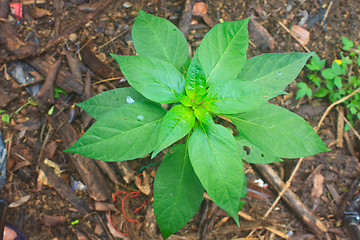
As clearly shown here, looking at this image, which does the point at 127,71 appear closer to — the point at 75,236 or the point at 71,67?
the point at 71,67

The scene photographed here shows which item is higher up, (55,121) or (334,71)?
(334,71)

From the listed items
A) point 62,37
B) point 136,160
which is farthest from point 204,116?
point 62,37

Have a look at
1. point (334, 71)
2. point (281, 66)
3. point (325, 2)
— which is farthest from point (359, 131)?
point (281, 66)

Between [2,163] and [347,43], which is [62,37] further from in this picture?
[347,43]

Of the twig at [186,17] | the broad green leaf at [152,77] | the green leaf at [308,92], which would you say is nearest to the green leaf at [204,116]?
the broad green leaf at [152,77]

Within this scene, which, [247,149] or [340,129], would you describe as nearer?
[247,149]

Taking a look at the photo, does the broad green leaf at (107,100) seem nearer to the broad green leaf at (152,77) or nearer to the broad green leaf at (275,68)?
the broad green leaf at (152,77)

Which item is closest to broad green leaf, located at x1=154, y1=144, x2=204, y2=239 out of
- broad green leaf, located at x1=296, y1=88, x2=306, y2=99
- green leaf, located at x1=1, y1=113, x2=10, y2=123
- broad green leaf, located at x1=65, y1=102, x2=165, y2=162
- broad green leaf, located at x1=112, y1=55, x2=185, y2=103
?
broad green leaf, located at x1=65, y1=102, x2=165, y2=162
